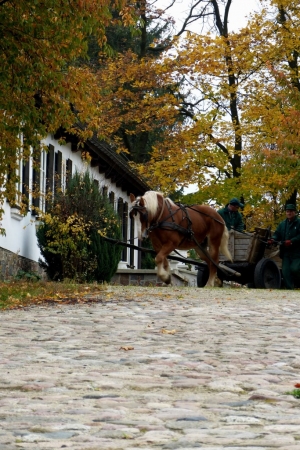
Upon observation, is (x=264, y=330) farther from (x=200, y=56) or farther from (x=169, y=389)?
(x=200, y=56)

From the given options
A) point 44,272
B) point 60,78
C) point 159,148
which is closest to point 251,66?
point 159,148

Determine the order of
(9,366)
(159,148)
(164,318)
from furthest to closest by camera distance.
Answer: (159,148) → (164,318) → (9,366)

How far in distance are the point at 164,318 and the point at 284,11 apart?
87.5 ft

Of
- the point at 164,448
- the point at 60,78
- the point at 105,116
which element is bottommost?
the point at 164,448

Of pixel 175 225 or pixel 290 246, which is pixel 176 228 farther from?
pixel 290 246

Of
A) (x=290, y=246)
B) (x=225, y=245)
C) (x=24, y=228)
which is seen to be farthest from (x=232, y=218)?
(x=24, y=228)

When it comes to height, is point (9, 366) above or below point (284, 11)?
below

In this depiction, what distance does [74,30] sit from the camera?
1484 centimetres

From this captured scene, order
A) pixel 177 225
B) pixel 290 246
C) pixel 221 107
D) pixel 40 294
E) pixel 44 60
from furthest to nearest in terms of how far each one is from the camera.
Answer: pixel 221 107, pixel 290 246, pixel 177 225, pixel 40 294, pixel 44 60

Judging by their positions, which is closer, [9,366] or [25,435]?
[25,435]

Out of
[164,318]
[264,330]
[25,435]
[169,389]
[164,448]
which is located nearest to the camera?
[164,448]

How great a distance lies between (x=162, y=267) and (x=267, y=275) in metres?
2.81

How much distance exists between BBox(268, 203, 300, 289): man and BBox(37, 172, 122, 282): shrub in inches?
150

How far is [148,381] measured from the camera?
6.76 meters
